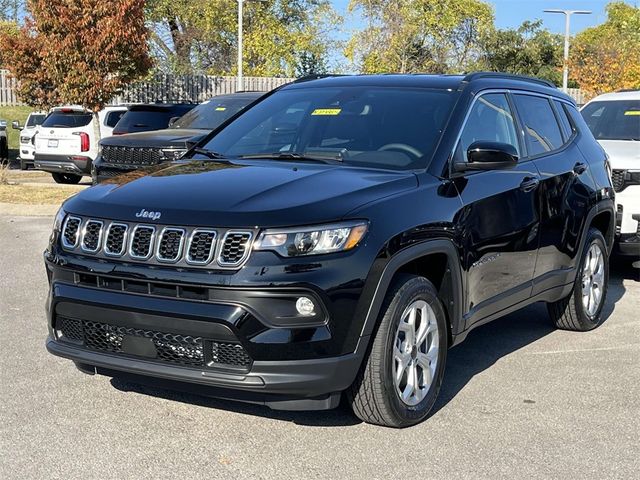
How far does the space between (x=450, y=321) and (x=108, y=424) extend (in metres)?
1.91

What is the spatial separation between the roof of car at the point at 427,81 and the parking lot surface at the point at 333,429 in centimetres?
183

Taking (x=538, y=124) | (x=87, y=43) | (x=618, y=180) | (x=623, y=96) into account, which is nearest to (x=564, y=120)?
(x=538, y=124)

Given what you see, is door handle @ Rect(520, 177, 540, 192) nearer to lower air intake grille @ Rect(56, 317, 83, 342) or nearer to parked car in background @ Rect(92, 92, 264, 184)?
lower air intake grille @ Rect(56, 317, 83, 342)

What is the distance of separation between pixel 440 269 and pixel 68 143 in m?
14.4

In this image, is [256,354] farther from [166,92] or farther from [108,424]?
[166,92]

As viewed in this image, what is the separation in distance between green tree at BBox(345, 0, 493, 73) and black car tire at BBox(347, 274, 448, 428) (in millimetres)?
39184

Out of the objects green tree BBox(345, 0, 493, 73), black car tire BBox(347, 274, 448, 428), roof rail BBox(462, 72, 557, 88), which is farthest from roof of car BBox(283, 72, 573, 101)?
green tree BBox(345, 0, 493, 73)

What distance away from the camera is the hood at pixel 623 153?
8.60 metres

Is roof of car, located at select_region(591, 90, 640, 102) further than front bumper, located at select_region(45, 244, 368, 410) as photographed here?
Yes

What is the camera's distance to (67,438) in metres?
4.37

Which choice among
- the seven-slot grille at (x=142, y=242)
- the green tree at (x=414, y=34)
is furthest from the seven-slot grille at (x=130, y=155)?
the green tree at (x=414, y=34)

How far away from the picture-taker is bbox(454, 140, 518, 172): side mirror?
16.4ft

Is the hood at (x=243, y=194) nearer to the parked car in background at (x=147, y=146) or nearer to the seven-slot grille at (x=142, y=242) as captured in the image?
the seven-slot grille at (x=142, y=242)

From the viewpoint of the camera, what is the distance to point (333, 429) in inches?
180
